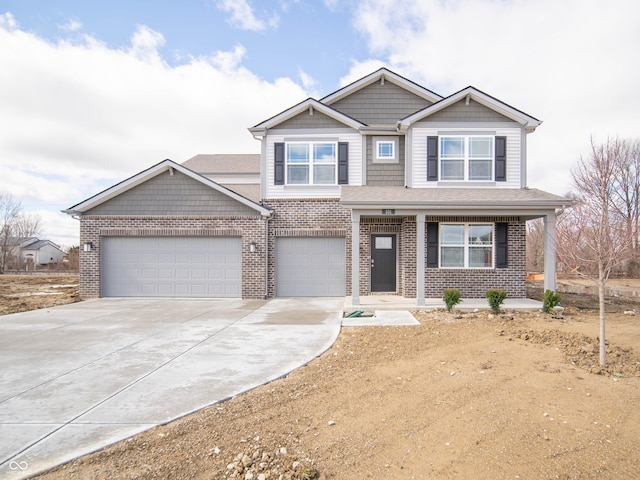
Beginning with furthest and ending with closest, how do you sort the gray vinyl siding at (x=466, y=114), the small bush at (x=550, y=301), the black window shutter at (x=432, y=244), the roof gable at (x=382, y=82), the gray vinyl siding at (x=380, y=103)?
the gray vinyl siding at (x=380, y=103)
the roof gable at (x=382, y=82)
the gray vinyl siding at (x=466, y=114)
the black window shutter at (x=432, y=244)
the small bush at (x=550, y=301)

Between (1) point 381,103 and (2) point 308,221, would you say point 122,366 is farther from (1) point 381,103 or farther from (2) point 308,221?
(1) point 381,103

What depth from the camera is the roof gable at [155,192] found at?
1264cm

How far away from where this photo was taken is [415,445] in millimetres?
3258

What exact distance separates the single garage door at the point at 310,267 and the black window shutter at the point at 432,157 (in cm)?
352

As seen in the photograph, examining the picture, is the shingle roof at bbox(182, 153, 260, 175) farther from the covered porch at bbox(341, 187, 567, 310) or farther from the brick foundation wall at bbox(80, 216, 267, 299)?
the covered porch at bbox(341, 187, 567, 310)

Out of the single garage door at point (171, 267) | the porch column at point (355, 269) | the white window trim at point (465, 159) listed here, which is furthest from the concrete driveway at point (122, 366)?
the white window trim at point (465, 159)

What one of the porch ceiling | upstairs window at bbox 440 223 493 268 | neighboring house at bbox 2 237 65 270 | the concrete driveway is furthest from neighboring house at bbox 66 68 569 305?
neighboring house at bbox 2 237 65 270

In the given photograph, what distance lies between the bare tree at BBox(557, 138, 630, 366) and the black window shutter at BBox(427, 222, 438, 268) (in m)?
5.81

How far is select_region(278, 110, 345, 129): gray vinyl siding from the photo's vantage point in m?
12.9

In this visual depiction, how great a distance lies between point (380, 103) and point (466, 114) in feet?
10.4

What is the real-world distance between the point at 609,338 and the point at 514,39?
27.6ft

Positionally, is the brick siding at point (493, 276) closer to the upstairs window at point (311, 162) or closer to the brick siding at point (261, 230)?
the brick siding at point (261, 230)

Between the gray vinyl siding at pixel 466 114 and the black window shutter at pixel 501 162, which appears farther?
the gray vinyl siding at pixel 466 114

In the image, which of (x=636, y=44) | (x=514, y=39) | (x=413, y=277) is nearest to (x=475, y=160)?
(x=514, y=39)
